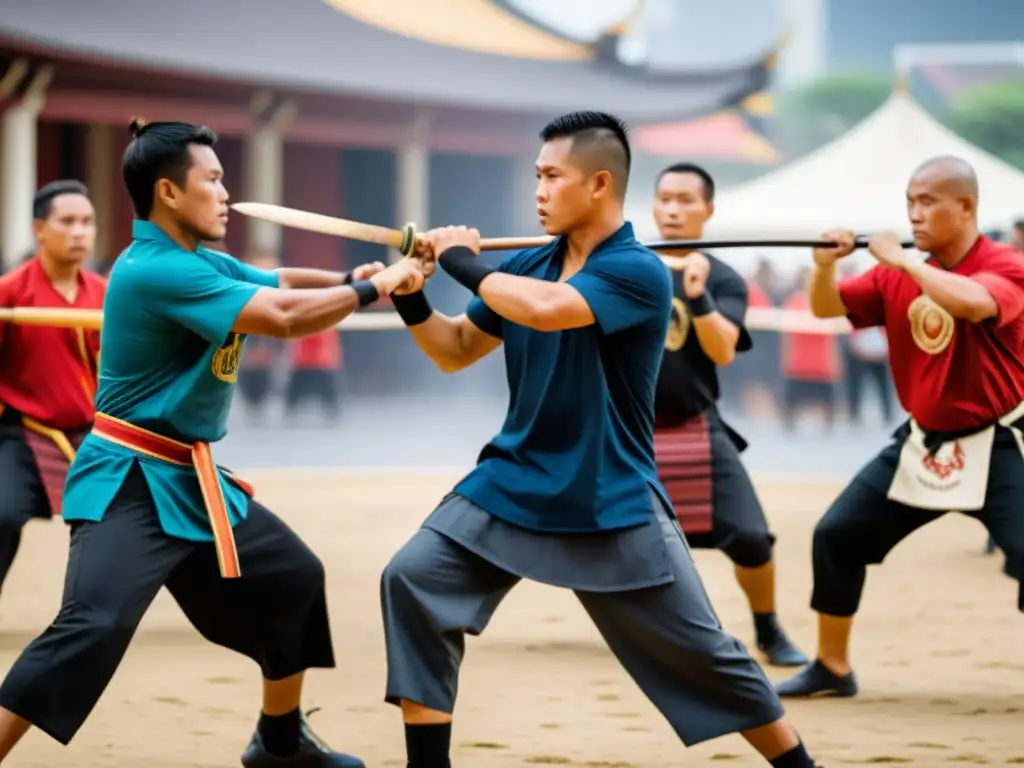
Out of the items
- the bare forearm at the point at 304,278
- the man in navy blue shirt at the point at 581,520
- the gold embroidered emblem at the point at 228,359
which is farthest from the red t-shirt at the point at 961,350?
the gold embroidered emblem at the point at 228,359

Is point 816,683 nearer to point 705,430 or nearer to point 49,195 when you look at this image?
point 705,430

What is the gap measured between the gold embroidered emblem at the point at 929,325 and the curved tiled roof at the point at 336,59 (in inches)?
374

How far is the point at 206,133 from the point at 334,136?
485 inches

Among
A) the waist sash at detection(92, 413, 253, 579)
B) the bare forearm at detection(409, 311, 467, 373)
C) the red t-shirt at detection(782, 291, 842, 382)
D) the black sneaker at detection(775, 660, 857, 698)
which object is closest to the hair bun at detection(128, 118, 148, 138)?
→ the waist sash at detection(92, 413, 253, 579)

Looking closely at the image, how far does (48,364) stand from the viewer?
4.70 meters

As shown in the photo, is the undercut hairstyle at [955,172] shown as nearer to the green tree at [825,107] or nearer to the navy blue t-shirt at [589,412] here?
the navy blue t-shirt at [589,412]

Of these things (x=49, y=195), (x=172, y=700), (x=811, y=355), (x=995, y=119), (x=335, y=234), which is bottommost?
(x=172, y=700)

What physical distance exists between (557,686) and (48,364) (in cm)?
178

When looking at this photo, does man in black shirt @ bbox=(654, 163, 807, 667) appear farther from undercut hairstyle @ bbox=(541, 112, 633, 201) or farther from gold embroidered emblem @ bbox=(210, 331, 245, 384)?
gold embroidered emblem @ bbox=(210, 331, 245, 384)

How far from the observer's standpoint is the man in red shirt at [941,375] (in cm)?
392

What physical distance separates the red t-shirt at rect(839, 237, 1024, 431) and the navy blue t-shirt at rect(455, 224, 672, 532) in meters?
1.22

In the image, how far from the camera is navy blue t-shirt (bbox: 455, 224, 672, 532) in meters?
2.98

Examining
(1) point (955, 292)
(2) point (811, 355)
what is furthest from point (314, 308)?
(2) point (811, 355)

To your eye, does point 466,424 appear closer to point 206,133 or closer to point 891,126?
point 891,126
